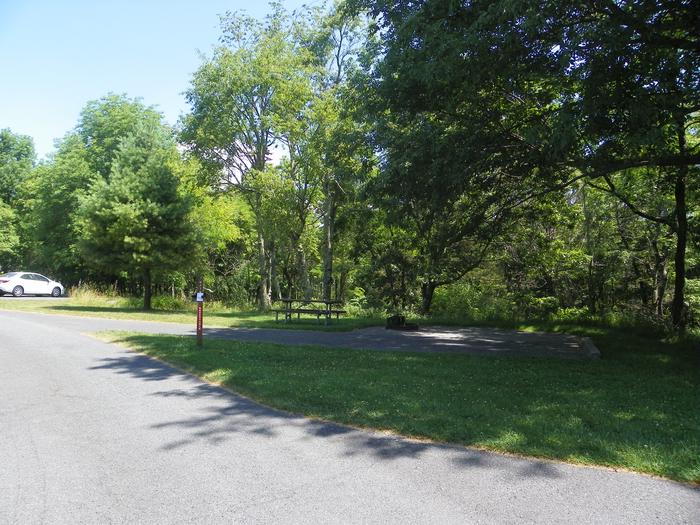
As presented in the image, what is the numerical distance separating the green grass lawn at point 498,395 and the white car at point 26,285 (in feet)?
85.1

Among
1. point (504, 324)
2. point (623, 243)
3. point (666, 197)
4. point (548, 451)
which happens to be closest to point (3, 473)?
point (548, 451)

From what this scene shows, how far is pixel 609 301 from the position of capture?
23047 mm

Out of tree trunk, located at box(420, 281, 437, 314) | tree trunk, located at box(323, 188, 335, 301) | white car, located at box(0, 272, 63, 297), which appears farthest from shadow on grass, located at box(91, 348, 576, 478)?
white car, located at box(0, 272, 63, 297)

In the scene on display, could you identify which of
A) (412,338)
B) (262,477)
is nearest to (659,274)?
(412,338)

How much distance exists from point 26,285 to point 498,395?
33535 mm

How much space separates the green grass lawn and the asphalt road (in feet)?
1.41

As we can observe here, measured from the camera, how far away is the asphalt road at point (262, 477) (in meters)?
3.59

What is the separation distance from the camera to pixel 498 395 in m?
6.90

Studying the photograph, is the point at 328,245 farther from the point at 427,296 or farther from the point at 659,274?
the point at 659,274

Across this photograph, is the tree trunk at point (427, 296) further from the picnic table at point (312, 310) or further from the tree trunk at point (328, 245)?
the picnic table at point (312, 310)

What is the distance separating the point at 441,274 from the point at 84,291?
64.1 feet

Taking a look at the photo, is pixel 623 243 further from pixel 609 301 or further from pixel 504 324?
pixel 504 324

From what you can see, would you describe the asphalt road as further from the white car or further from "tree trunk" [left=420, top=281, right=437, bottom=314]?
the white car

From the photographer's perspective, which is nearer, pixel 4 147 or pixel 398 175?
pixel 398 175
